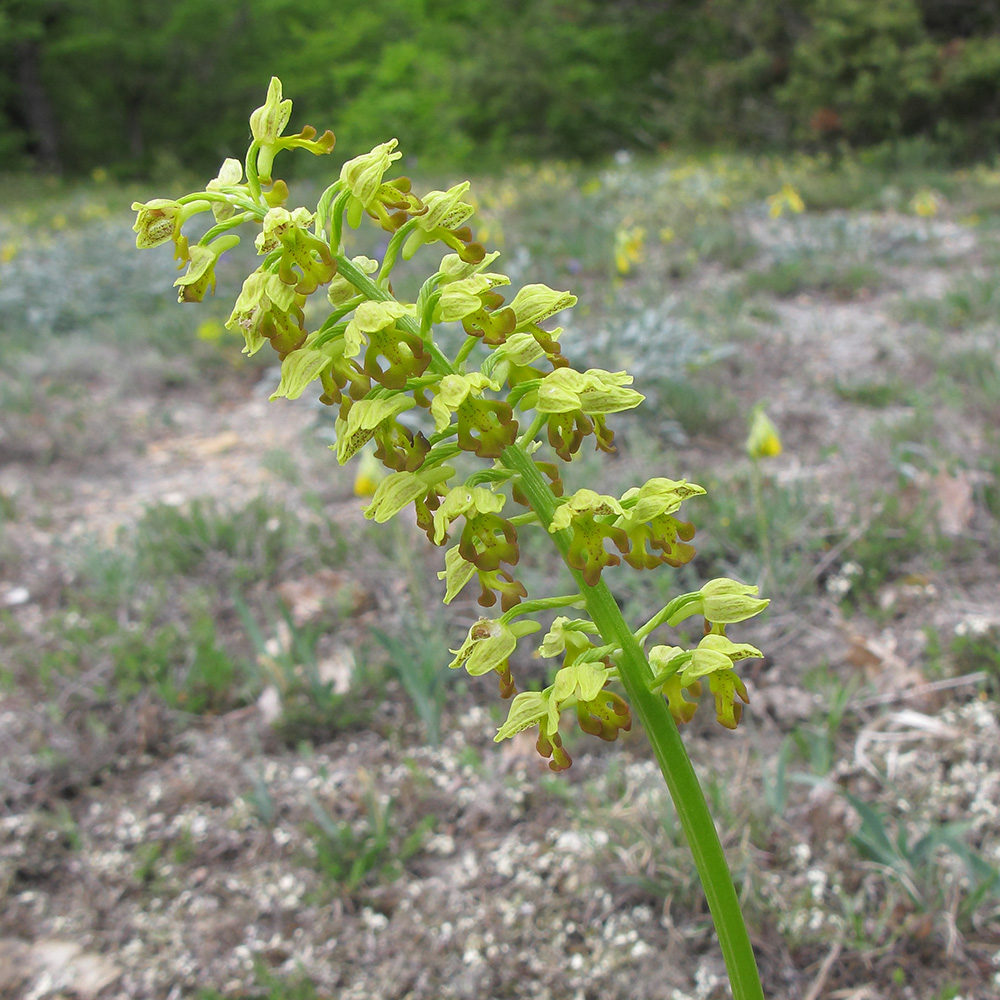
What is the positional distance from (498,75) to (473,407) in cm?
1632

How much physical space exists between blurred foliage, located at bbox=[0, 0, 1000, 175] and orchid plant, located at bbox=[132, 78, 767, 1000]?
11027 millimetres

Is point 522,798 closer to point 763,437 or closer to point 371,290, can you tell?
point 763,437

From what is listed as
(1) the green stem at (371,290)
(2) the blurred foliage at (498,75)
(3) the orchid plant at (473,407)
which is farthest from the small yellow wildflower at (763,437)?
(2) the blurred foliage at (498,75)

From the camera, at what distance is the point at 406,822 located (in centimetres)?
211

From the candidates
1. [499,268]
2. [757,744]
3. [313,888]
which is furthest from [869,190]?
[313,888]

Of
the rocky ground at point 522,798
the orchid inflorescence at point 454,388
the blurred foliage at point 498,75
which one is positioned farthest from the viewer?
the blurred foliage at point 498,75

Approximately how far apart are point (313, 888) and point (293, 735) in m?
0.52

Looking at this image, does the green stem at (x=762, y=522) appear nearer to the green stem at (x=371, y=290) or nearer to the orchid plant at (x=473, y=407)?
the orchid plant at (x=473, y=407)

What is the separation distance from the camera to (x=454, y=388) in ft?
2.93

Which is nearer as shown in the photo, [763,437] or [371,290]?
[371,290]

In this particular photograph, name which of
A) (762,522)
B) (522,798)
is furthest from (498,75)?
(522,798)

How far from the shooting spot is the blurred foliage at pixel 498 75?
34.9 ft

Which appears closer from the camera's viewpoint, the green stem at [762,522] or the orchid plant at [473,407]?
the orchid plant at [473,407]

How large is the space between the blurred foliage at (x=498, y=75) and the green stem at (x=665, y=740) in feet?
36.4
